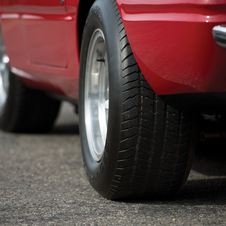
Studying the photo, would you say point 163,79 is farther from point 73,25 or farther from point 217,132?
point 73,25

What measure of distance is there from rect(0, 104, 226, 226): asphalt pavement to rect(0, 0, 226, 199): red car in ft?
0.28

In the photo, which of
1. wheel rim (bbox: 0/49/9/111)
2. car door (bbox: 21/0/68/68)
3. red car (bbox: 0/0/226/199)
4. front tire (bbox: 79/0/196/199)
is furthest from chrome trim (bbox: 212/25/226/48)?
wheel rim (bbox: 0/49/9/111)

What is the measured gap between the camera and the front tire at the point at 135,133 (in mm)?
1686

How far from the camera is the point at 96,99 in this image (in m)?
2.22

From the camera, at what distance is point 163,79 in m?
1.59

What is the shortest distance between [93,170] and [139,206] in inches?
11.7

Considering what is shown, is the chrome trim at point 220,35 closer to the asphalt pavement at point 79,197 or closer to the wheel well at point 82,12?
the asphalt pavement at point 79,197

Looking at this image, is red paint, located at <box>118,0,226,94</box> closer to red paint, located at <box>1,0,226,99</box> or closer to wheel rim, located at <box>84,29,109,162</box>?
red paint, located at <box>1,0,226,99</box>

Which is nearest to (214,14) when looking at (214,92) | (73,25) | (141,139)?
(214,92)

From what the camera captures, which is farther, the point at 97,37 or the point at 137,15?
the point at 97,37

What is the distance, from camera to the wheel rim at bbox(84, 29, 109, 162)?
83.7 inches

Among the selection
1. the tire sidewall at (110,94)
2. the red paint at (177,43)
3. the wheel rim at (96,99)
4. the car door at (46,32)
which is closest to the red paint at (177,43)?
the red paint at (177,43)

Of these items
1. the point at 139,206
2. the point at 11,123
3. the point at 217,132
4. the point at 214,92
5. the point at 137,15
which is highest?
the point at 137,15

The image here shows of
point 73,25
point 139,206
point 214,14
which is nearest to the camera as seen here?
point 214,14
